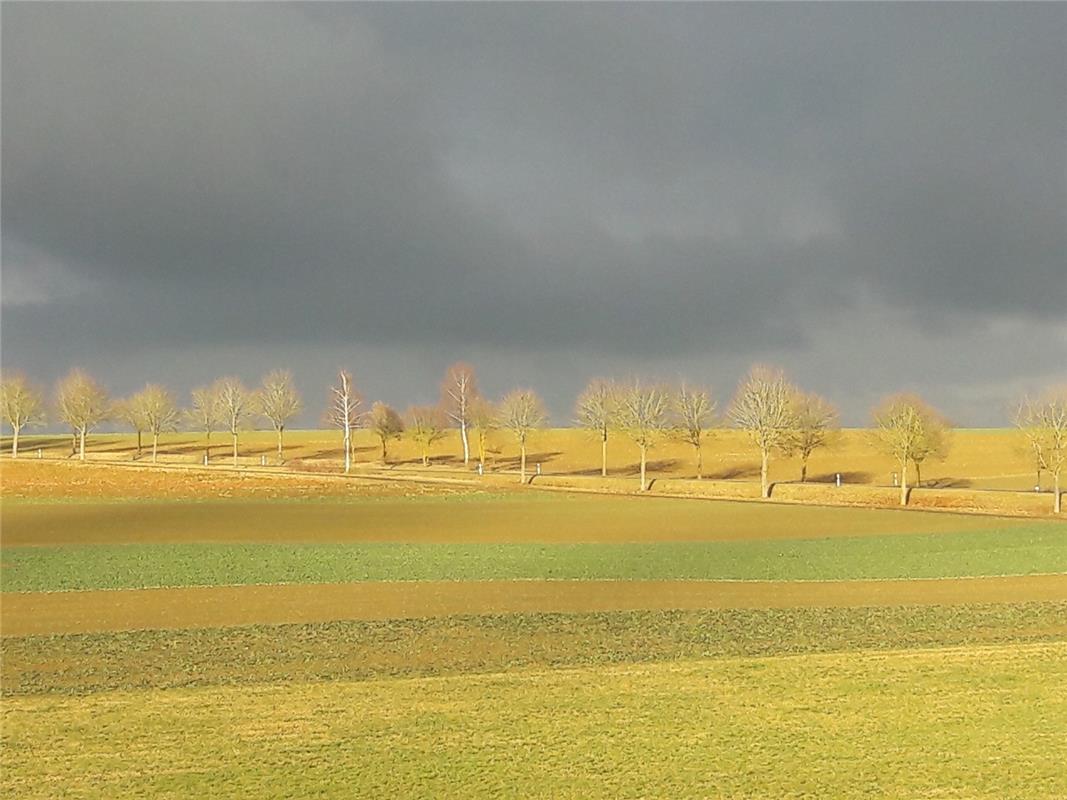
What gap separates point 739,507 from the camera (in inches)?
2431

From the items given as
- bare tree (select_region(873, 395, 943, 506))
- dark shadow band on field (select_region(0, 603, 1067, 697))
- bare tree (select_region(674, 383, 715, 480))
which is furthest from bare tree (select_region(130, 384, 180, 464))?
dark shadow band on field (select_region(0, 603, 1067, 697))

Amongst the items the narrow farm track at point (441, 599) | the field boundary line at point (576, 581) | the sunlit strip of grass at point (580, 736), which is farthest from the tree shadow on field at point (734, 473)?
the sunlit strip of grass at point (580, 736)

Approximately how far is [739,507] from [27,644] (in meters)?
50.0

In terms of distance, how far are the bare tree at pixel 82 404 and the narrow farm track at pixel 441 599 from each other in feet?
375

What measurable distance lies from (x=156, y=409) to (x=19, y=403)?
21.2 m

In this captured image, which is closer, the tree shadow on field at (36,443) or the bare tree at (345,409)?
the bare tree at (345,409)

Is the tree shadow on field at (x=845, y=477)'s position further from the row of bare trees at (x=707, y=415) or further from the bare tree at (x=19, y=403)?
the bare tree at (x=19, y=403)

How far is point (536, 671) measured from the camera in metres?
15.4

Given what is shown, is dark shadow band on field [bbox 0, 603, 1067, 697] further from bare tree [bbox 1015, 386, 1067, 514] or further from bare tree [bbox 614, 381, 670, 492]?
bare tree [bbox 614, 381, 670, 492]

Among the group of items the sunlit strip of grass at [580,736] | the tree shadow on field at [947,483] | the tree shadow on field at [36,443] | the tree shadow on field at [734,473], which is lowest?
the sunlit strip of grass at [580,736]

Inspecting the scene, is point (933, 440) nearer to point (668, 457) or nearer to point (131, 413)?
point (668, 457)

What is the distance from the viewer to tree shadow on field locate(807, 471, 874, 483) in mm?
92875

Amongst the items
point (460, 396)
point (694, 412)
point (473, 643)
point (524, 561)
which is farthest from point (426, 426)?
point (473, 643)

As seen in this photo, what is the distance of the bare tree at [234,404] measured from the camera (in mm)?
128625
